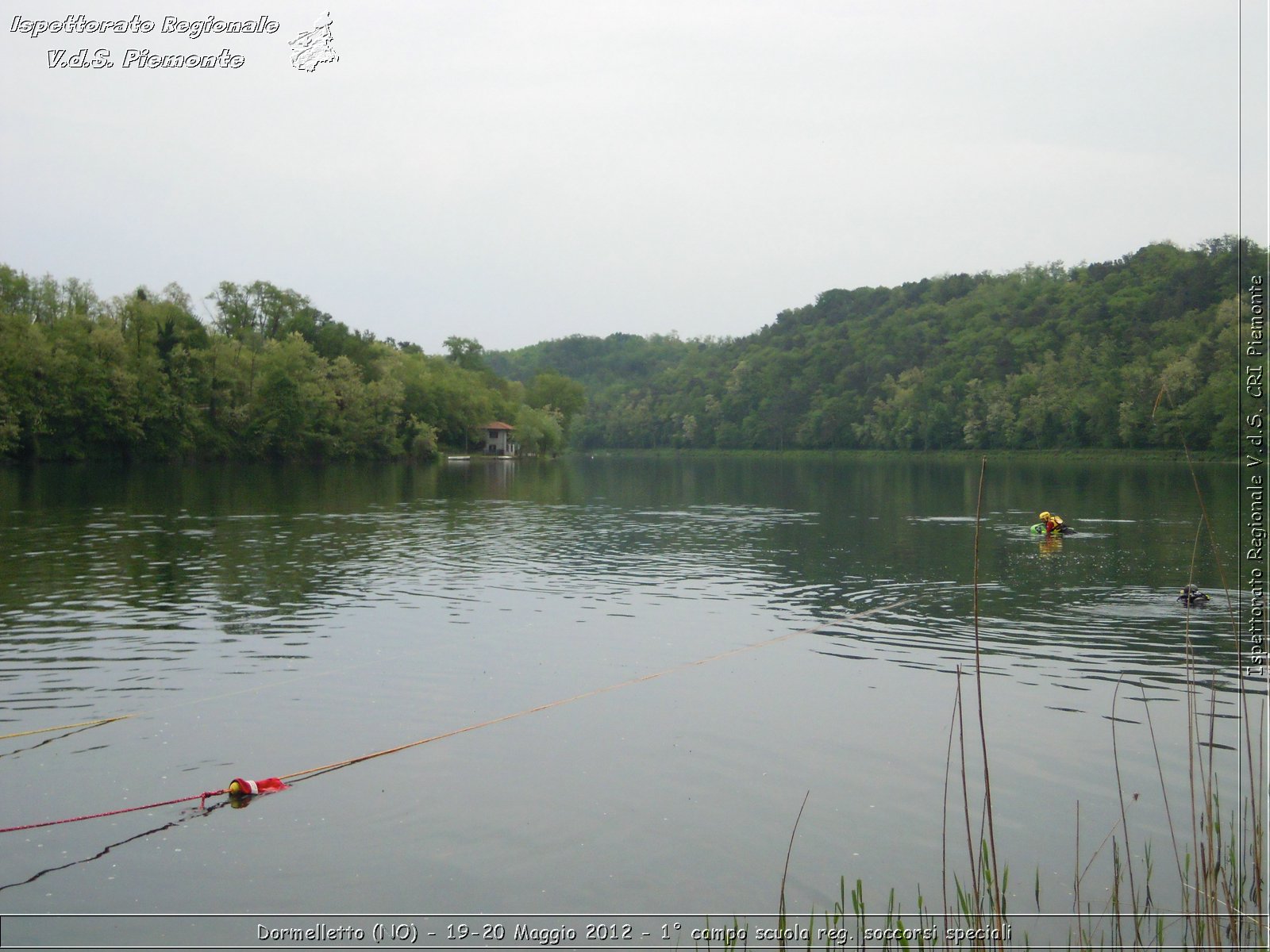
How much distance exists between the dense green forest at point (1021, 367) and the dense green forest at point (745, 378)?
332 mm

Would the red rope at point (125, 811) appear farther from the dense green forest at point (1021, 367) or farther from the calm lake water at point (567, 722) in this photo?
the dense green forest at point (1021, 367)

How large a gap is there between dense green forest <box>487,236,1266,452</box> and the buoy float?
8378 centimetres

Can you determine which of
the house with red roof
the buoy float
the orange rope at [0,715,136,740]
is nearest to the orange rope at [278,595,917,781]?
the buoy float

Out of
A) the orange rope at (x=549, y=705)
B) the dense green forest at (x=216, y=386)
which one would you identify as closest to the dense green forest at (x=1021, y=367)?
the dense green forest at (x=216, y=386)

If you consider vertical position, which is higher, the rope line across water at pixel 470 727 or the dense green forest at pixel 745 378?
the dense green forest at pixel 745 378

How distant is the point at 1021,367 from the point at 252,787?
153 metres

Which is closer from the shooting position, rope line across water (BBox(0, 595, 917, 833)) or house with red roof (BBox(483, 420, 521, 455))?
rope line across water (BBox(0, 595, 917, 833))

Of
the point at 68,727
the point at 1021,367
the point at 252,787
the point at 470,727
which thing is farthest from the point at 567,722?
the point at 1021,367

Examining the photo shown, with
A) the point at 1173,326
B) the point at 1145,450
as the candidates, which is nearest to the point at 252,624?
the point at 1145,450

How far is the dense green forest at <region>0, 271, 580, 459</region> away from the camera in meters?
80.8

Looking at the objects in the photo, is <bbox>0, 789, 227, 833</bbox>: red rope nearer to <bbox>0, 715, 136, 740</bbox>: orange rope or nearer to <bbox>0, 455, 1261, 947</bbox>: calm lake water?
<bbox>0, 455, 1261, 947</bbox>: calm lake water

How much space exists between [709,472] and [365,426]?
133 ft

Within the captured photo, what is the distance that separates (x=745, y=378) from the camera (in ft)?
655

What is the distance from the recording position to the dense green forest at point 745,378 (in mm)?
86312
